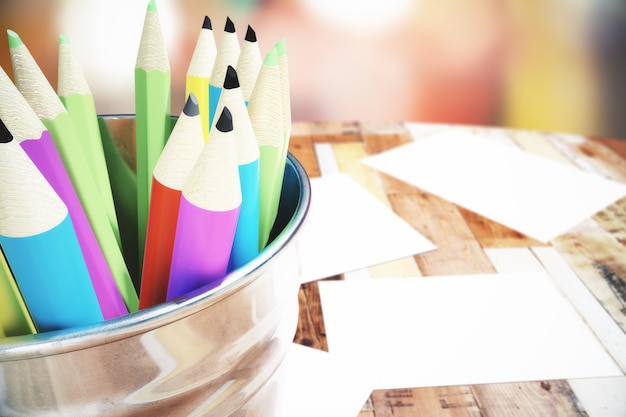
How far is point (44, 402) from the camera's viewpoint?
0.14 meters

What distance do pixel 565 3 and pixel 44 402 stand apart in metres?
1.45

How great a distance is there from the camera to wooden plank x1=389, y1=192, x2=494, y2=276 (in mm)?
384

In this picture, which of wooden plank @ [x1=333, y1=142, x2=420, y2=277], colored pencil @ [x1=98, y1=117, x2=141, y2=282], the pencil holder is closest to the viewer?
the pencil holder

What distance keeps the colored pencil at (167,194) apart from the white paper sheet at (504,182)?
12.4 inches

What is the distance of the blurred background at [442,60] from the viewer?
1.27 m

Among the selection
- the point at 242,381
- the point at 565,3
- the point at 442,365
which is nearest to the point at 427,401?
the point at 442,365

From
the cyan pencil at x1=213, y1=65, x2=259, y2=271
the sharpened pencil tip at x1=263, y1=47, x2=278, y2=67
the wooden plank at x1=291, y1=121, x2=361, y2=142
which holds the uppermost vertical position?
the wooden plank at x1=291, y1=121, x2=361, y2=142

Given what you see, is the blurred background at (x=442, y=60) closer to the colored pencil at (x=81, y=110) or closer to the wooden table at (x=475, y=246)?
the wooden table at (x=475, y=246)

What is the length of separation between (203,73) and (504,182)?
34 cm

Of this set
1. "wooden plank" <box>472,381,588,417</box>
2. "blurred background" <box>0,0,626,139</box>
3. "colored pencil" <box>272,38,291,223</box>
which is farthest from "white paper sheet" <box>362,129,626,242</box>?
"blurred background" <box>0,0,626,139</box>

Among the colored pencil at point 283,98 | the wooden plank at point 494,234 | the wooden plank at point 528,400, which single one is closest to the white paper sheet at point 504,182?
the wooden plank at point 494,234

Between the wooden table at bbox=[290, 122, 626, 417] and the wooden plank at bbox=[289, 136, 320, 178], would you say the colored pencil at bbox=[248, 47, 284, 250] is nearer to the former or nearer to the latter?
the wooden table at bbox=[290, 122, 626, 417]

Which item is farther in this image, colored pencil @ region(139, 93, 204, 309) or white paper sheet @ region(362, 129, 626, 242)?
white paper sheet @ region(362, 129, 626, 242)

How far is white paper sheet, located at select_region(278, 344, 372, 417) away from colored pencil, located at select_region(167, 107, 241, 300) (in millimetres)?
116
